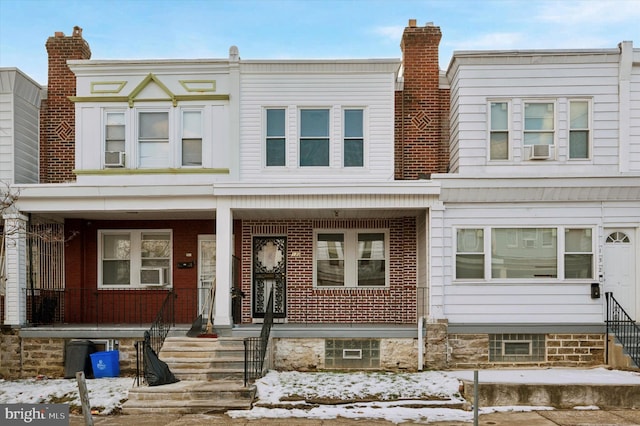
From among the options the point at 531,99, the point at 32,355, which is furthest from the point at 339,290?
the point at 32,355

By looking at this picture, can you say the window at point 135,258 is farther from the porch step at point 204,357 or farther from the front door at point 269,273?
the porch step at point 204,357

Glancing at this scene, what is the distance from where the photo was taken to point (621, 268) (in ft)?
45.6

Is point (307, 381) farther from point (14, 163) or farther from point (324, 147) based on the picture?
point (14, 163)

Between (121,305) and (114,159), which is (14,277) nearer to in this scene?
(121,305)

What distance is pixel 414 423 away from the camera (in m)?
9.94

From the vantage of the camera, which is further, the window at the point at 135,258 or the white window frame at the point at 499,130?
the window at the point at 135,258

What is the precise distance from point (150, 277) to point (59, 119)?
4.60 meters

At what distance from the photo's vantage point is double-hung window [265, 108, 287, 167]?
1484cm

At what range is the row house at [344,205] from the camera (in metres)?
13.8

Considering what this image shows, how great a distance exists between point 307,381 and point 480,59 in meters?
7.89

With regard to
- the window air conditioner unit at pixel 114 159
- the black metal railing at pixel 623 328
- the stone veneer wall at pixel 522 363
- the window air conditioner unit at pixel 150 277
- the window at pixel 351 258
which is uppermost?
the window air conditioner unit at pixel 114 159

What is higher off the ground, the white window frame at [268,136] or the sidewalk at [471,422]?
the white window frame at [268,136]

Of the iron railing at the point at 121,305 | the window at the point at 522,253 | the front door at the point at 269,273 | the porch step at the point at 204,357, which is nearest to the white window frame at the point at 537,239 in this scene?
the window at the point at 522,253

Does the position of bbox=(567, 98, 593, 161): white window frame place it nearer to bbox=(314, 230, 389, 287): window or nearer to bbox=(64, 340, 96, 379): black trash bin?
bbox=(314, 230, 389, 287): window
